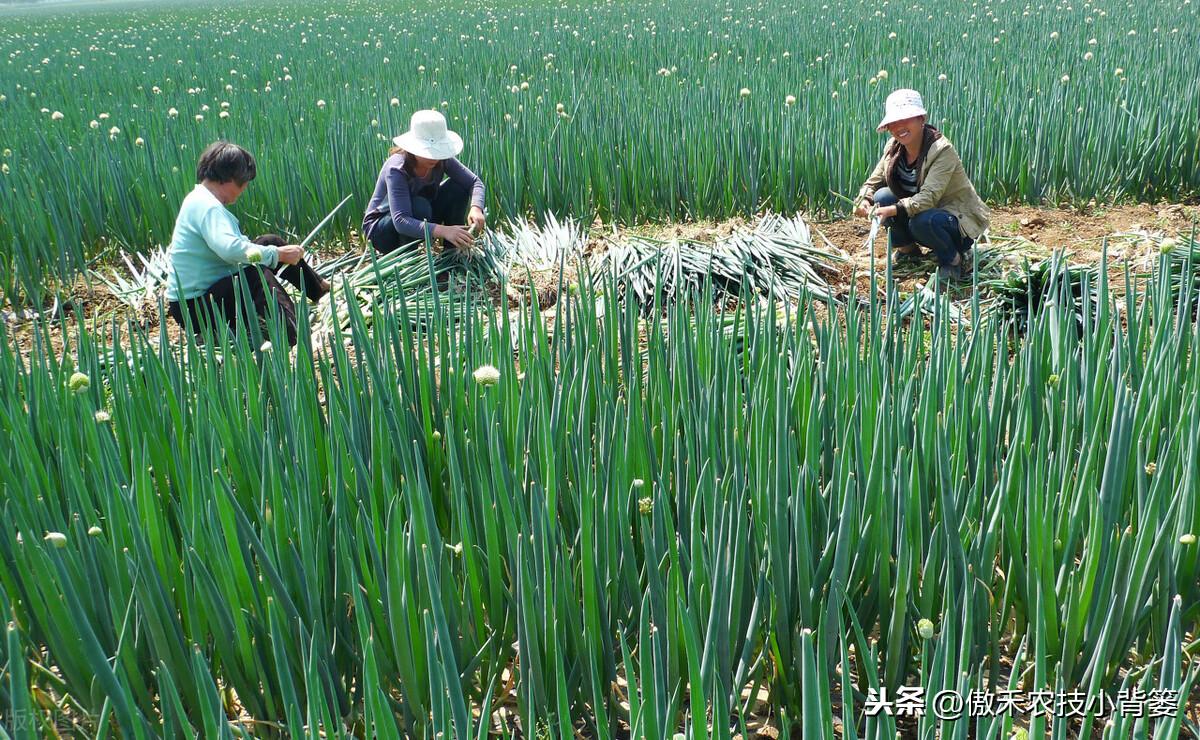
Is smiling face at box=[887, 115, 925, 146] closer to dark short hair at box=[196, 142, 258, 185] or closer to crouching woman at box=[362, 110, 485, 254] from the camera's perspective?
crouching woman at box=[362, 110, 485, 254]

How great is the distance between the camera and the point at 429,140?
3.86m

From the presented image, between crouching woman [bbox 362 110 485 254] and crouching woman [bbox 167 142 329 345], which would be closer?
crouching woman [bbox 167 142 329 345]

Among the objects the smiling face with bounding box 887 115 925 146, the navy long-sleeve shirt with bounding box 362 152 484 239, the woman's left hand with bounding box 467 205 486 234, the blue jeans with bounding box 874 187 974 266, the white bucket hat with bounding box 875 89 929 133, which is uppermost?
the white bucket hat with bounding box 875 89 929 133

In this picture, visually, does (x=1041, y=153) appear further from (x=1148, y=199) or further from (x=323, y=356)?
(x=323, y=356)

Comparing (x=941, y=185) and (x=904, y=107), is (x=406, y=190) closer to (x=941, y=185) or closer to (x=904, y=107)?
(x=904, y=107)

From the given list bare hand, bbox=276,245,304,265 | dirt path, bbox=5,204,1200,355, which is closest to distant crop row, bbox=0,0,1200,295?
dirt path, bbox=5,204,1200,355

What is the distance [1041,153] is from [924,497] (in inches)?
142

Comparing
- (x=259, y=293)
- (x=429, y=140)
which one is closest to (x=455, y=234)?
(x=429, y=140)

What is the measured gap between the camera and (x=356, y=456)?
62.7 inches

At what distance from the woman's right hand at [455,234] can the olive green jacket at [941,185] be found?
1.58 meters

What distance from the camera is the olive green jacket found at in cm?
373

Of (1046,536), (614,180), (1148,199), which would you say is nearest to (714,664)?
(1046,536)

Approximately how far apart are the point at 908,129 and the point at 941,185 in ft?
0.77

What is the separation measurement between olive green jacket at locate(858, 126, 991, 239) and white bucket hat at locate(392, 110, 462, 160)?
1.65m
